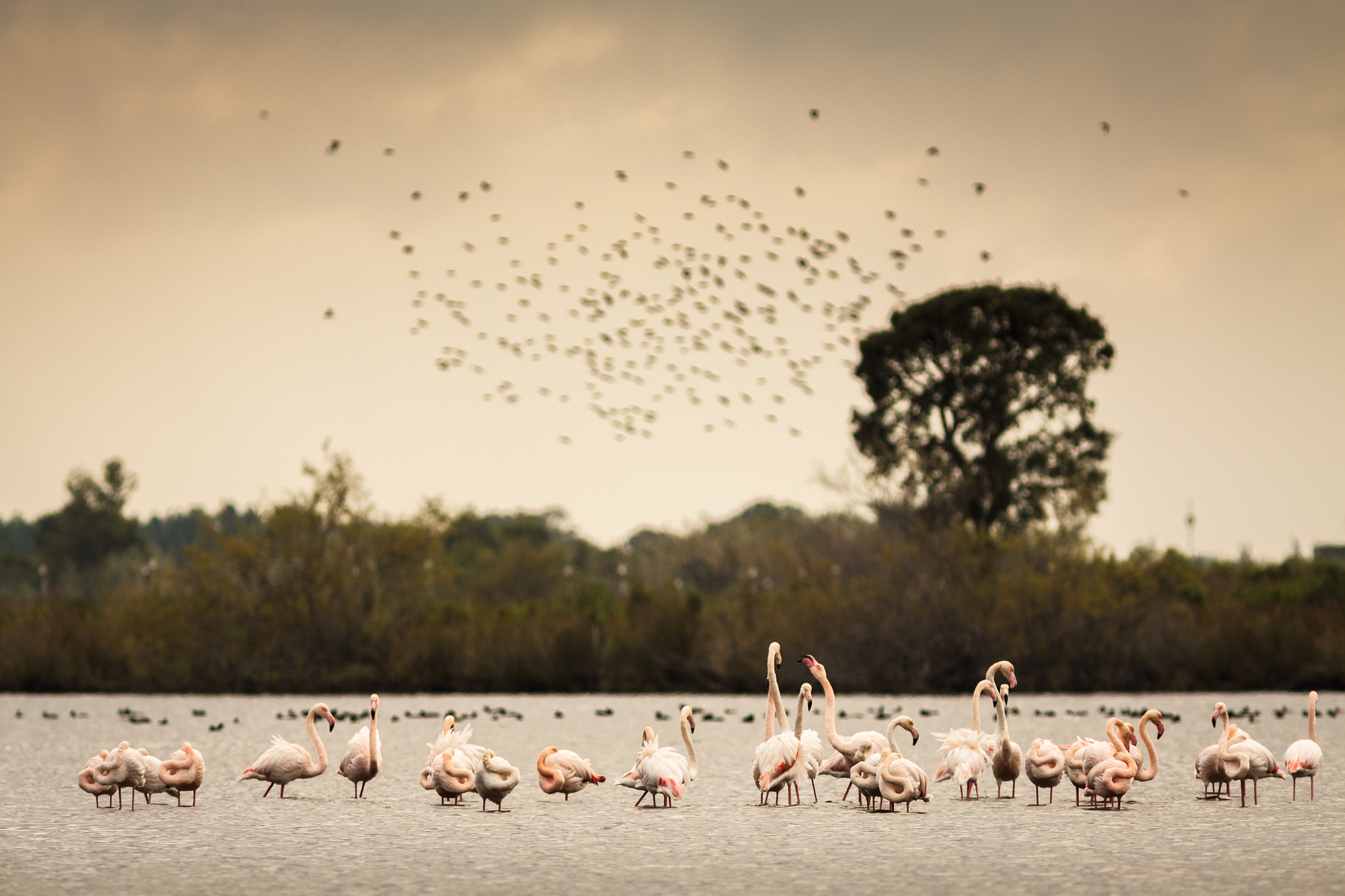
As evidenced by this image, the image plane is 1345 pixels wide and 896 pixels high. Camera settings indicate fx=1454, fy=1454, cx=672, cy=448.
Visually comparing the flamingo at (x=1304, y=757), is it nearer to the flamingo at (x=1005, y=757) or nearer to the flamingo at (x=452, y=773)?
the flamingo at (x=1005, y=757)

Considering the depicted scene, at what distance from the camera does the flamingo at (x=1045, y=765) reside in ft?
35.2

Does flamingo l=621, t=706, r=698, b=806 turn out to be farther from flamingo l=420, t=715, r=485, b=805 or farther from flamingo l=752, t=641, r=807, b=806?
flamingo l=420, t=715, r=485, b=805

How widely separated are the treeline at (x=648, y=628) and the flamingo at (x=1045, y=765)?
617 inches

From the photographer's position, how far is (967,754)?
36.4 feet

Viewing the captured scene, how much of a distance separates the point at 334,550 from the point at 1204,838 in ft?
69.4

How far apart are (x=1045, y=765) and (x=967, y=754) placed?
62 centimetres

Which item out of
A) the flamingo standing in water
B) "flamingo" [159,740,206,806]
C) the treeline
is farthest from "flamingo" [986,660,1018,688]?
the treeline

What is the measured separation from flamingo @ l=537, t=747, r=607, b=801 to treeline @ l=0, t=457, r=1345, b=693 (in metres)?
16.0

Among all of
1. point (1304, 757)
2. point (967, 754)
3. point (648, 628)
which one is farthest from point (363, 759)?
point (648, 628)

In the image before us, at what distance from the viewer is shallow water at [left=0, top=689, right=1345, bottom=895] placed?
24.4 feet

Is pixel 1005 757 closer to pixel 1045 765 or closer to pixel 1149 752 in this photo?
pixel 1045 765

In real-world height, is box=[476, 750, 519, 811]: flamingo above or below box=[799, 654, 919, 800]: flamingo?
below

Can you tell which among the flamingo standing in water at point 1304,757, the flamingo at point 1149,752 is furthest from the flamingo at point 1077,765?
the flamingo standing in water at point 1304,757

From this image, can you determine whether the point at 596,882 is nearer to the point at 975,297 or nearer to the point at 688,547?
the point at 975,297
